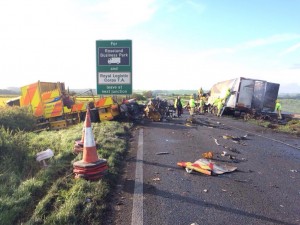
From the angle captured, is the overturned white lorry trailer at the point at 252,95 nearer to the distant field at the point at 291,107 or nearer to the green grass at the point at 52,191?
the green grass at the point at 52,191

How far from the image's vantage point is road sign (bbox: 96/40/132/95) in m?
11.8

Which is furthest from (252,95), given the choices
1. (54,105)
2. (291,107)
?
(291,107)

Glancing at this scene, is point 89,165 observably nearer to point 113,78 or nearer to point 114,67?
point 113,78

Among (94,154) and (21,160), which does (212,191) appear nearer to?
(94,154)

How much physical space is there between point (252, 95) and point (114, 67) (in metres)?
13.9

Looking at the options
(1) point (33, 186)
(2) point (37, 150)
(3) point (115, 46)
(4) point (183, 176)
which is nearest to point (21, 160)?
(2) point (37, 150)

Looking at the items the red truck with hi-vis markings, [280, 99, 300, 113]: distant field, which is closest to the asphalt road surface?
the red truck with hi-vis markings

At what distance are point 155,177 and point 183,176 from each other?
591mm

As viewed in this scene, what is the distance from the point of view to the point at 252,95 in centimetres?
2219

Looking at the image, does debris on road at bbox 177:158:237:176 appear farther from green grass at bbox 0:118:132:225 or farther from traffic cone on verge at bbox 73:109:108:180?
traffic cone on verge at bbox 73:109:108:180

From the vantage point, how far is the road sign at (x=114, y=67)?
11.8m

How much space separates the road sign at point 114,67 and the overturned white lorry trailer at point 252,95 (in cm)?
1223

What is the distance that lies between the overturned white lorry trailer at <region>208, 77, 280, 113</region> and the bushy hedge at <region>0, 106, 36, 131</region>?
601 inches

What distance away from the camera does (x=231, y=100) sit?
900 inches
